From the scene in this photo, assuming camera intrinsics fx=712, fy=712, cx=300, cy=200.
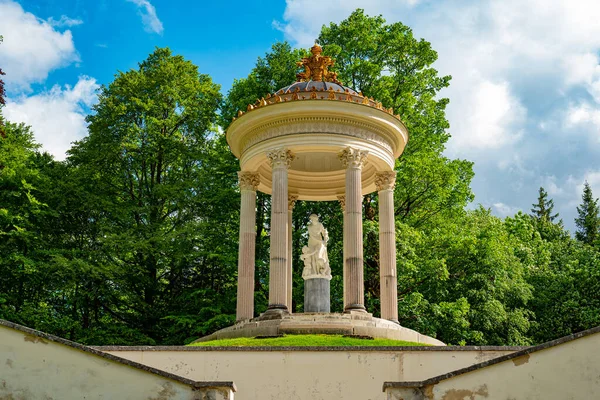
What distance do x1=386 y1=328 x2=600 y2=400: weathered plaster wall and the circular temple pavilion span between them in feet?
28.9

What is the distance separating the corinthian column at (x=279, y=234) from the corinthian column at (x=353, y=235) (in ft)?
6.68

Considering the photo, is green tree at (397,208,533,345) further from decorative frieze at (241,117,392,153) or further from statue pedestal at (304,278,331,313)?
decorative frieze at (241,117,392,153)

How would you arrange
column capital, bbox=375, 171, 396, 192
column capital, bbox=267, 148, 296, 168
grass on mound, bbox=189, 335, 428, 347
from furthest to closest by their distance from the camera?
1. column capital, bbox=375, 171, 396, 192
2. column capital, bbox=267, 148, 296, 168
3. grass on mound, bbox=189, 335, 428, 347

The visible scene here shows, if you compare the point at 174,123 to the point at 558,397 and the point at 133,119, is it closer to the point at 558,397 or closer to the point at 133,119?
the point at 133,119

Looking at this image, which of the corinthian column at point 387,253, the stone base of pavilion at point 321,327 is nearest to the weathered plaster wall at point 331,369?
the stone base of pavilion at point 321,327

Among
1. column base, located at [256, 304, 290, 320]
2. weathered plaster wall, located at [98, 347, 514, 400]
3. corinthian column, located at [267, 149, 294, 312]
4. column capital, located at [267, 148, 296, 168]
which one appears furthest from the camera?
column capital, located at [267, 148, 296, 168]

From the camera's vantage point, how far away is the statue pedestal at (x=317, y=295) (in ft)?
81.1

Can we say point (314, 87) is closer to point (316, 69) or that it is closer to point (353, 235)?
point (316, 69)

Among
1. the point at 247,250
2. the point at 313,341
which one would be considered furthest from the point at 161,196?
the point at 313,341

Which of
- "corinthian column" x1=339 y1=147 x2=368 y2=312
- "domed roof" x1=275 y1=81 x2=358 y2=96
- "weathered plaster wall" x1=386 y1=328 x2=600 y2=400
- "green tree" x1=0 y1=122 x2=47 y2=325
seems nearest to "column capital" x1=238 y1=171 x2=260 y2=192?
"domed roof" x1=275 y1=81 x2=358 y2=96

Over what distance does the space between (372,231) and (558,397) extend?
70.8 feet

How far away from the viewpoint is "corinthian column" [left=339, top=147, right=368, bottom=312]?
23.5 meters

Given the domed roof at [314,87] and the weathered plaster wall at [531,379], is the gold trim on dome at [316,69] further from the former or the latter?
the weathered plaster wall at [531,379]

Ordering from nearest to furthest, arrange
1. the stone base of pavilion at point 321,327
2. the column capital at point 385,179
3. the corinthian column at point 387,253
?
the stone base of pavilion at point 321,327 → the corinthian column at point 387,253 → the column capital at point 385,179
